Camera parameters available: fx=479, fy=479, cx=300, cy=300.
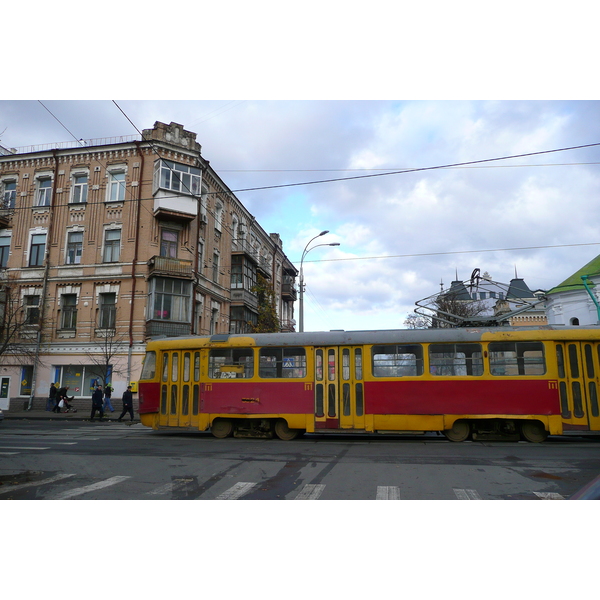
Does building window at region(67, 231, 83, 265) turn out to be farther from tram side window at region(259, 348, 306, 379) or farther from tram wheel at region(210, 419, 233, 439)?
tram side window at region(259, 348, 306, 379)

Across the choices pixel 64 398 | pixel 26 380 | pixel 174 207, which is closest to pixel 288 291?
pixel 174 207

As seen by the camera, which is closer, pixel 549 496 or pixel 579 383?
pixel 549 496

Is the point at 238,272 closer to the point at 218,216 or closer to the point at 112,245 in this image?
the point at 218,216

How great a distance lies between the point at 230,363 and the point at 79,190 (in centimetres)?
2124

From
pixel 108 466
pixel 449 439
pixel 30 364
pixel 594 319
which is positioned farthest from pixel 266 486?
pixel 594 319

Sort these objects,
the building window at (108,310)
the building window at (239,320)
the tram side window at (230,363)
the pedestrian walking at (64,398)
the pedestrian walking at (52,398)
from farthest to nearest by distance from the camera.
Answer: the building window at (239,320) → the building window at (108,310) → the pedestrian walking at (52,398) → the pedestrian walking at (64,398) → the tram side window at (230,363)

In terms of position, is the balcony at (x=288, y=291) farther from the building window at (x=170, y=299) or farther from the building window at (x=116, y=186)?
the building window at (x=116, y=186)

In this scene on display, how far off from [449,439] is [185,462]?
703cm

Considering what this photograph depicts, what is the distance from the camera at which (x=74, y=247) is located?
29156 millimetres

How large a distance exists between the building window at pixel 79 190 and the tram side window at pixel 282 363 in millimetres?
21374

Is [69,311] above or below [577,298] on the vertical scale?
below

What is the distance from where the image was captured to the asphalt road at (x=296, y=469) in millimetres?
7047

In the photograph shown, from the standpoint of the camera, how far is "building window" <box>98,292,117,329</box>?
91.4 ft

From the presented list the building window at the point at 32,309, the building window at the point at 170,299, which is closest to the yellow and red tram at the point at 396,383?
the building window at the point at 170,299
